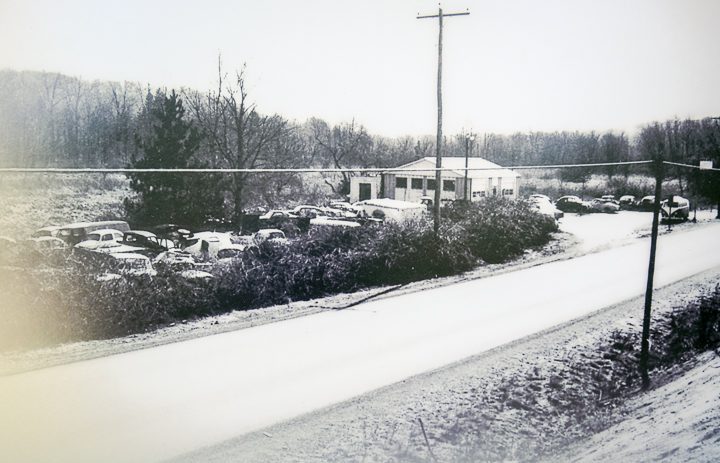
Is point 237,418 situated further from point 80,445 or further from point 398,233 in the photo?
point 398,233

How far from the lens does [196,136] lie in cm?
1538

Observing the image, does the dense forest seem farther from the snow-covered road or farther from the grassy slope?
the snow-covered road

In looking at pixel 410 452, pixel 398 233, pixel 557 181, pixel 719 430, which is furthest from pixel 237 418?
Result: pixel 557 181

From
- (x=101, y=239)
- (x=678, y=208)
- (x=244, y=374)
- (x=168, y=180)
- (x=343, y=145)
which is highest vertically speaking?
(x=343, y=145)

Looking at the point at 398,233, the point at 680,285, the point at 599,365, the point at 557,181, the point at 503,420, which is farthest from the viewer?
the point at 557,181

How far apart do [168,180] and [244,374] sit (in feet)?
27.2

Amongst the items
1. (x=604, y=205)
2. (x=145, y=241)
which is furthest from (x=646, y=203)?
(x=145, y=241)

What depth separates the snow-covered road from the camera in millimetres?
4680

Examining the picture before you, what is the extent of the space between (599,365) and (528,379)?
138cm

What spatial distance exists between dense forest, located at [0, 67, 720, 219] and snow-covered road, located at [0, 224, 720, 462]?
2.81m

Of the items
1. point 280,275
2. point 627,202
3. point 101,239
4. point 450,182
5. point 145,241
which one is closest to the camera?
point 280,275

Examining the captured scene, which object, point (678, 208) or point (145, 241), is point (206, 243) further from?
point (678, 208)

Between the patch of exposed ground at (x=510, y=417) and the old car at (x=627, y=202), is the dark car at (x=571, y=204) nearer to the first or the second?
the old car at (x=627, y=202)

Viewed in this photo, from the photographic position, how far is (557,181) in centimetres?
2819
